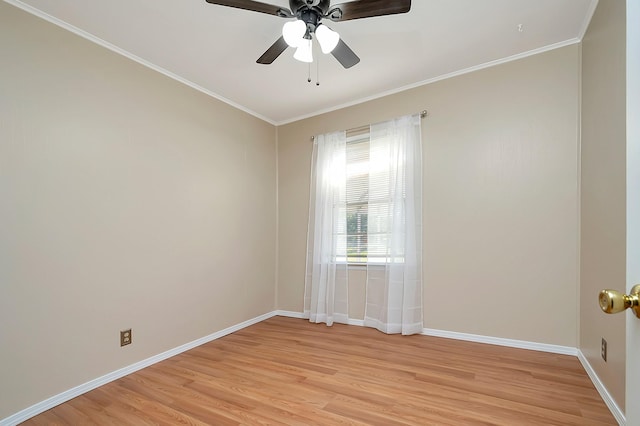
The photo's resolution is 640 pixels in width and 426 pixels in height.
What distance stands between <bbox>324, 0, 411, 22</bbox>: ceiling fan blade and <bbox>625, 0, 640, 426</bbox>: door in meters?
1.36

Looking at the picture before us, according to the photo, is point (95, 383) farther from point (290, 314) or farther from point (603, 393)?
point (603, 393)

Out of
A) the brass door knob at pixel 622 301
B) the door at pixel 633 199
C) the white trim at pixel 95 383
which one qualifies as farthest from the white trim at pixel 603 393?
the white trim at pixel 95 383

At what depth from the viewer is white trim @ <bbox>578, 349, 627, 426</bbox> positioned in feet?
5.90

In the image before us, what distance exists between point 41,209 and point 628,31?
299 cm

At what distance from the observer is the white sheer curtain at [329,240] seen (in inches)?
155

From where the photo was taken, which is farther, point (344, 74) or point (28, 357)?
point (344, 74)

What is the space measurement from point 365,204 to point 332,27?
1.98 meters

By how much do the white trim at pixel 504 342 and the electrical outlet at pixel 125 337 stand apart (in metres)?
2.81

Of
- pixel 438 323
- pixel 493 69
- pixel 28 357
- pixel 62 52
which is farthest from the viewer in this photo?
pixel 438 323

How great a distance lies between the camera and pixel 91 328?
94.5 inches

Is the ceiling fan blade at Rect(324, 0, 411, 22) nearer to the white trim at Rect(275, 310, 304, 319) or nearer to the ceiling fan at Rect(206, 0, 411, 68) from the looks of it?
the ceiling fan at Rect(206, 0, 411, 68)

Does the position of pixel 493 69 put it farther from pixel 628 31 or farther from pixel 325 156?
pixel 628 31

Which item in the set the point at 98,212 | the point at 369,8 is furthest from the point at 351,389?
the point at 369,8

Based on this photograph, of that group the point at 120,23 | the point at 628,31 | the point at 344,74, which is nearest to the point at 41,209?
the point at 120,23
